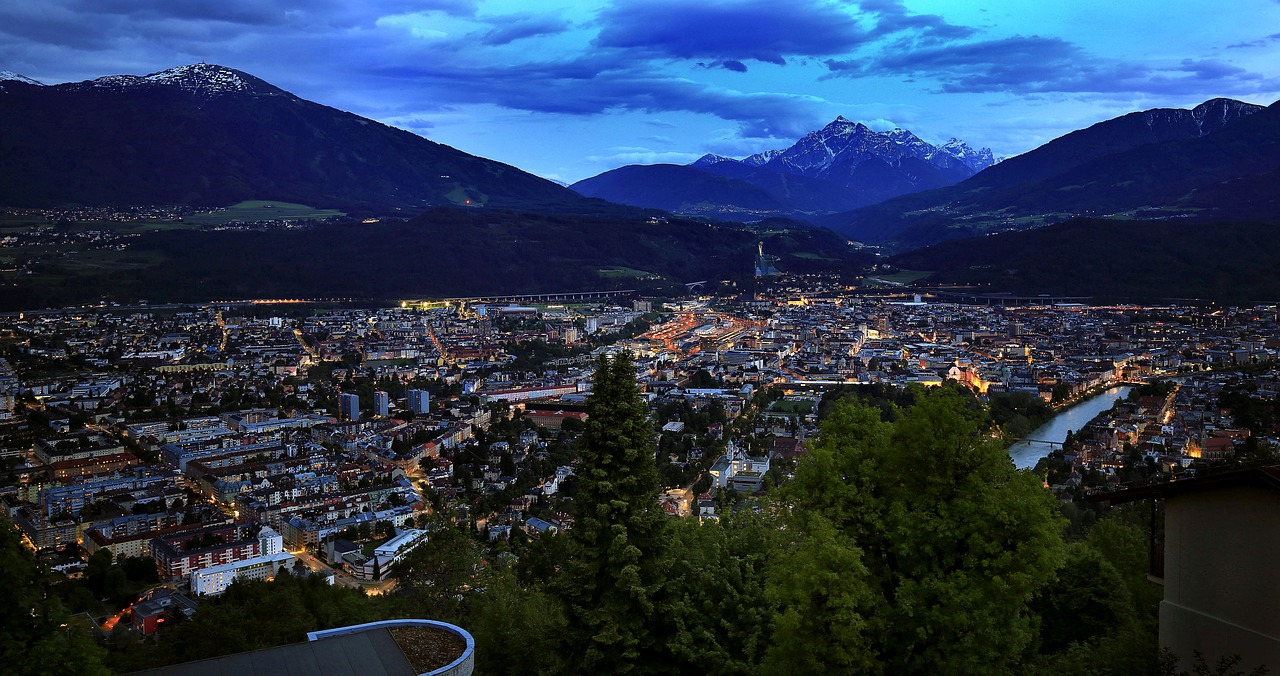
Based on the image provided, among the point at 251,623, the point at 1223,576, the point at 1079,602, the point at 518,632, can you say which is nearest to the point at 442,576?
the point at 251,623

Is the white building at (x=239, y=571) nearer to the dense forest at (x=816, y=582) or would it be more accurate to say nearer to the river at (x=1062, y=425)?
the dense forest at (x=816, y=582)

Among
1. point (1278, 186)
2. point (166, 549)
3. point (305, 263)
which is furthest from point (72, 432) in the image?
point (1278, 186)

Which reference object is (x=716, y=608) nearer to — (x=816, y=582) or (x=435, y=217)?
(x=816, y=582)

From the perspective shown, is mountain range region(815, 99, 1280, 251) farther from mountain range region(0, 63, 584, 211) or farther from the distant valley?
mountain range region(0, 63, 584, 211)

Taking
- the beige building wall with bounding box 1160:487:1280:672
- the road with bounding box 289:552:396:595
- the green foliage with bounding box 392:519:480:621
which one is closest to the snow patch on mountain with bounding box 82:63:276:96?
the road with bounding box 289:552:396:595

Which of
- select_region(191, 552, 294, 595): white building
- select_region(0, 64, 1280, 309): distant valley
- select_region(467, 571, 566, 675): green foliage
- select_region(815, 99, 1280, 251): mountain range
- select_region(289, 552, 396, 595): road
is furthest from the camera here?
select_region(815, 99, 1280, 251): mountain range

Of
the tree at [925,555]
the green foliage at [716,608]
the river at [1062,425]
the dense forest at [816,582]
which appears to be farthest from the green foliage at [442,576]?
the river at [1062,425]
